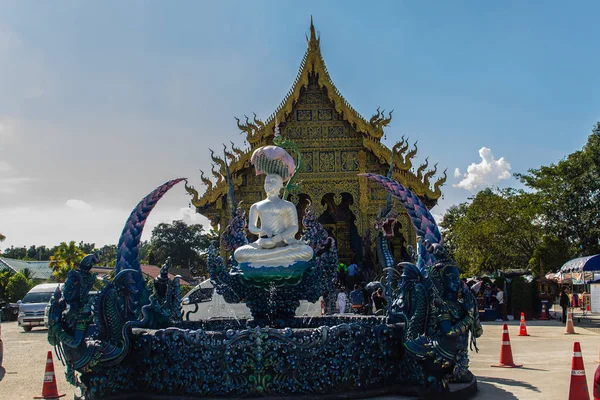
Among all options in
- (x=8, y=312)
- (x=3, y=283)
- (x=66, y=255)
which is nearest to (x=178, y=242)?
(x=66, y=255)

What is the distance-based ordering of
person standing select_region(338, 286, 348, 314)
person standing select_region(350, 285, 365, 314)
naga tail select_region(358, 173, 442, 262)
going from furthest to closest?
person standing select_region(338, 286, 348, 314), person standing select_region(350, 285, 365, 314), naga tail select_region(358, 173, 442, 262)

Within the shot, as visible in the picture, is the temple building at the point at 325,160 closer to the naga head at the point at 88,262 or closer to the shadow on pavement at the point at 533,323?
the shadow on pavement at the point at 533,323

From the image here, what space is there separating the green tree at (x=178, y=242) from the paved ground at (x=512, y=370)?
183ft

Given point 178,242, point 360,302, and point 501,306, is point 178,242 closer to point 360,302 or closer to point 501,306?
point 501,306

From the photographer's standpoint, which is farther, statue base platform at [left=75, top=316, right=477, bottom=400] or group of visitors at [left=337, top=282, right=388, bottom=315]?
group of visitors at [left=337, top=282, right=388, bottom=315]

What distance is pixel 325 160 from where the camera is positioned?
22656 millimetres

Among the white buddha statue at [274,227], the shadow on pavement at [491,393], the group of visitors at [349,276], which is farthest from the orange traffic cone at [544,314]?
the white buddha statue at [274,227]

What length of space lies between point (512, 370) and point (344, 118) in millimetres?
14307

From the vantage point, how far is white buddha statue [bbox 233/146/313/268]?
25.5 feet

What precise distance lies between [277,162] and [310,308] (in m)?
8.17

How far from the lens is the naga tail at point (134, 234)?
8.02 metres

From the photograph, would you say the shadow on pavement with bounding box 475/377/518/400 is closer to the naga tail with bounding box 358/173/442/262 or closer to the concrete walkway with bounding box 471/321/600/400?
the concrete walkway with bounding box 471/321/600/400

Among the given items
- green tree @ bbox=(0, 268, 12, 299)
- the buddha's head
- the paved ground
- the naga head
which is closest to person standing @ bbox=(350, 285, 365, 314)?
the paved ground

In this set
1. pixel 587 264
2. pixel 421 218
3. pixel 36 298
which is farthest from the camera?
pixel 36 298
